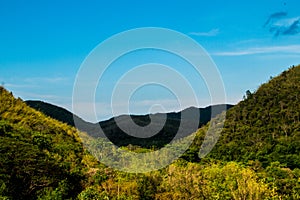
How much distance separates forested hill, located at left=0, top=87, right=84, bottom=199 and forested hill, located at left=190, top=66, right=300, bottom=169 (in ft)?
117

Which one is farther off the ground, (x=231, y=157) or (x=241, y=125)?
(x=241, y=125)

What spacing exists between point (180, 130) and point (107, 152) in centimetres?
3637

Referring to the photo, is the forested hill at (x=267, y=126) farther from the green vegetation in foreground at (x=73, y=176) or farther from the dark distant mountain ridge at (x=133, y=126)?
the green vegetation in foreground at (x=73, y=176)

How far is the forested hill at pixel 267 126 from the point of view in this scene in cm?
5634

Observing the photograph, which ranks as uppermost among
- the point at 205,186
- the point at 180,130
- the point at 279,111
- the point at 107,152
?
the point at 279,111

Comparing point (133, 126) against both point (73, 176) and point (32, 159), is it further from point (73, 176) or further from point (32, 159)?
point (32, 159)

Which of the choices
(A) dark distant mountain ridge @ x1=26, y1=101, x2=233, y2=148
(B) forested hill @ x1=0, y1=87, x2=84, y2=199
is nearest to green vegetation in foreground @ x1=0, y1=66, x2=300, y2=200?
(B) forested hill @ x1=0, y1=87, x2=84, y2=199

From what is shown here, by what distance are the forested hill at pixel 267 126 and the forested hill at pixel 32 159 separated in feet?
117

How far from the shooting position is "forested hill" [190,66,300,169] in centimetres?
5634

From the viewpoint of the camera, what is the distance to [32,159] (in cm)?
1869

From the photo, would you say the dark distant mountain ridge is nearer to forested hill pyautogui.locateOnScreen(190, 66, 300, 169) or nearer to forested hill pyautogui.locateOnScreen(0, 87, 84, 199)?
forested hill pyautogui.locateOnScreen(190, 66, 300, 169)

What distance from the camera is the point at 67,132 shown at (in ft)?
82.8

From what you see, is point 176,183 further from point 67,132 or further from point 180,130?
point 180,130

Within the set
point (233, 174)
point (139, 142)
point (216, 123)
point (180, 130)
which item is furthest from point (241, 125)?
point (233, 174)
